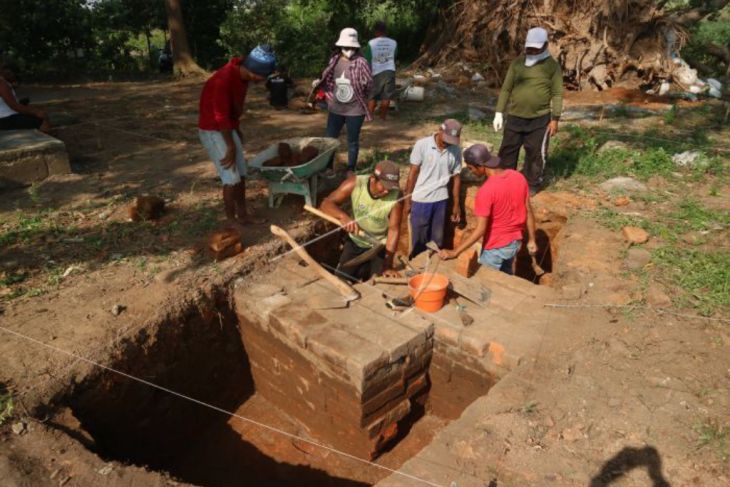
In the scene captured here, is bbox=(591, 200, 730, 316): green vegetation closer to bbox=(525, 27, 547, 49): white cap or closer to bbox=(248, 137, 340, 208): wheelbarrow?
bbox=(525, 27, 547, 49): white cap

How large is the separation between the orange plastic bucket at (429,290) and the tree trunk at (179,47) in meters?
11.1

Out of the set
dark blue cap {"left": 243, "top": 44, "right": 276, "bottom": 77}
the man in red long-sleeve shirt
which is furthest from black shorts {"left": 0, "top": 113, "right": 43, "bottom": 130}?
dark blue cap {"left": 243, "top": 44, "right": 276, "bottom": 77}

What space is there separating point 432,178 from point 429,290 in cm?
135

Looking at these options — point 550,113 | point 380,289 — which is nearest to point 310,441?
point 380,289

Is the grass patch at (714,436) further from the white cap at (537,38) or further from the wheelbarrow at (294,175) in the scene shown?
the wheelbarrow at (294,175)

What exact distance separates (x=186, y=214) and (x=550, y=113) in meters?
4.02

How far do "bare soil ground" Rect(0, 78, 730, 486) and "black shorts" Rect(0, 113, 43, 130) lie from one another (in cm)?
61

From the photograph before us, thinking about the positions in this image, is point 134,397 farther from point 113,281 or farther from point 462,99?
point 462,99

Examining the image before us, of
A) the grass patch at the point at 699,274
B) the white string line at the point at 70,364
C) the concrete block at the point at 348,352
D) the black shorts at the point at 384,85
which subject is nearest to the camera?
the white string line at the point at 70,364

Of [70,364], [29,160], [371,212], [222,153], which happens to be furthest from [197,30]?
[70,364]

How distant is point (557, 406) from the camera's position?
3.37 m

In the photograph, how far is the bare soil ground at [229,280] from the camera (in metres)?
3.12

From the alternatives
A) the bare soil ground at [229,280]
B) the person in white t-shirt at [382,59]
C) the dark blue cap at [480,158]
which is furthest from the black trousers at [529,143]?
the person in white t-shirt at [382,59]

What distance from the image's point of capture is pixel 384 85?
358 inches
